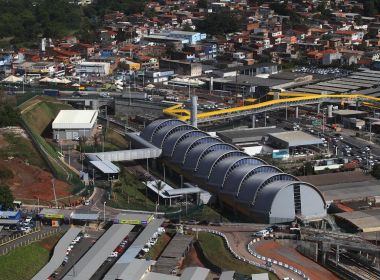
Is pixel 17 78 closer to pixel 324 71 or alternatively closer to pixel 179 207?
pixel 324 71

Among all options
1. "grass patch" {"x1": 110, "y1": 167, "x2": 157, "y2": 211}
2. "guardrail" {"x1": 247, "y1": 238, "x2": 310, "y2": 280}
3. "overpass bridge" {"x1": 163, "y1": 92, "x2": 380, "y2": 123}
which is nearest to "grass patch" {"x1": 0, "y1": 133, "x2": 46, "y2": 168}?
"grass patch" {"x1": 110, "y1": 167, "x2": 157, "y2": 211}

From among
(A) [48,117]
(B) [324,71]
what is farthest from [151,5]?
(A) [48,117]

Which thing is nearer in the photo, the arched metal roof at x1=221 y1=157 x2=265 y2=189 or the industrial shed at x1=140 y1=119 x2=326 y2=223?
the industrial shed at x1=140 y1=119 x2=326 y2=223

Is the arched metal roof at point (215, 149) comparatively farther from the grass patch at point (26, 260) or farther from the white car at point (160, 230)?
the grass patch at point (26, 260)

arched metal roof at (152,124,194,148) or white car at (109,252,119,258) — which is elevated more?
arched metal roof at (152,124,194,148)

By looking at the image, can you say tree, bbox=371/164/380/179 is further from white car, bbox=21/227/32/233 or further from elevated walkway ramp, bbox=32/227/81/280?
white car, bbox=21/227/32/233

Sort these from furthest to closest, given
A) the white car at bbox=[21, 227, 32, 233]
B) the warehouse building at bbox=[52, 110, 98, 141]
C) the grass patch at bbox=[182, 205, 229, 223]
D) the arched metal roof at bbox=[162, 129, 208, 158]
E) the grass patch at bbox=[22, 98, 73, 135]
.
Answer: the grass patch at bbox=[22, 98, 73, 135] < the warehouse building at bbox=[52, 110, 98, 141] < the arched metal roof at bbox=[162, 129, 208, 158] < the grass patch at bbox=[182, 205, 229, 223] < the white car at bbox=[21, 227, 32, 233]

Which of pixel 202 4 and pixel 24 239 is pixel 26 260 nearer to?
pixel 24 239

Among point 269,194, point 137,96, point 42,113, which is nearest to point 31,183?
point 269,194

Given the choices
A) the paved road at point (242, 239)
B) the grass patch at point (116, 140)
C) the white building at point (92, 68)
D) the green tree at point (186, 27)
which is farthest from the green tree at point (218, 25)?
the paved road at point (242, 239)
